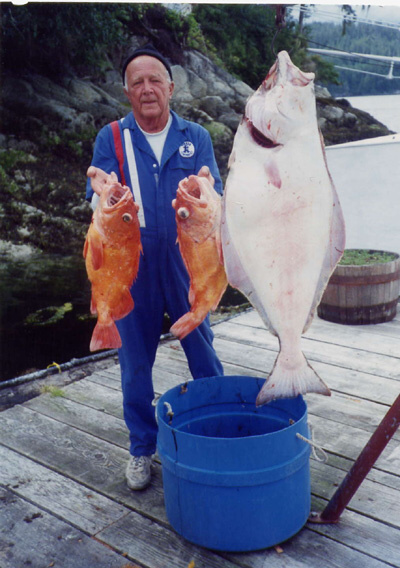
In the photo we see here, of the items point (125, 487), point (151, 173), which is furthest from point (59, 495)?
point (151, 173)

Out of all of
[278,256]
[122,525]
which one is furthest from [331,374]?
[278,256]

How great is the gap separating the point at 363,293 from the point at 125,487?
10.6 ft

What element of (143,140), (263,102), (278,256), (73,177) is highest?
(263,102)

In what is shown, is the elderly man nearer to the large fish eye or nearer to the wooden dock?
the wooden dock

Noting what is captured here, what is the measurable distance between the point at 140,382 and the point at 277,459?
93 cm

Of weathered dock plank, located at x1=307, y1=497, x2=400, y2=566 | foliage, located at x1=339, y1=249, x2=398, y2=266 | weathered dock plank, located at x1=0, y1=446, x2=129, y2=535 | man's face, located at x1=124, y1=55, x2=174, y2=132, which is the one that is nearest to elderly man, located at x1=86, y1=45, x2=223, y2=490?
man's face, located at x1=124, y1=55, x2=174, y2=132

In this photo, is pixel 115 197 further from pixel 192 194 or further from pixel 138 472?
pixel 138 472

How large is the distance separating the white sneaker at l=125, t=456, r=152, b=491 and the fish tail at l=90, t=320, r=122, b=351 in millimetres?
1177

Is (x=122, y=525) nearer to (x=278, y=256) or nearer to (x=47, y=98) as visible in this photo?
(x=278, y=256)

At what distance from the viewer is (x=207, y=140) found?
2.77 metres

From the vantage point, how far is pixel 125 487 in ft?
10.0

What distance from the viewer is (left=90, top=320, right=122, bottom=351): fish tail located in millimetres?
2096

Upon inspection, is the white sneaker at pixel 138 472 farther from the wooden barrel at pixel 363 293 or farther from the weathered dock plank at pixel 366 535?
the wooden barrel at pixel 363 293

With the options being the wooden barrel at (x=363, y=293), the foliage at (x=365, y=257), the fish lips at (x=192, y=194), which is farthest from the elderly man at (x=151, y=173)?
the foliage at (x=365, y=257)
